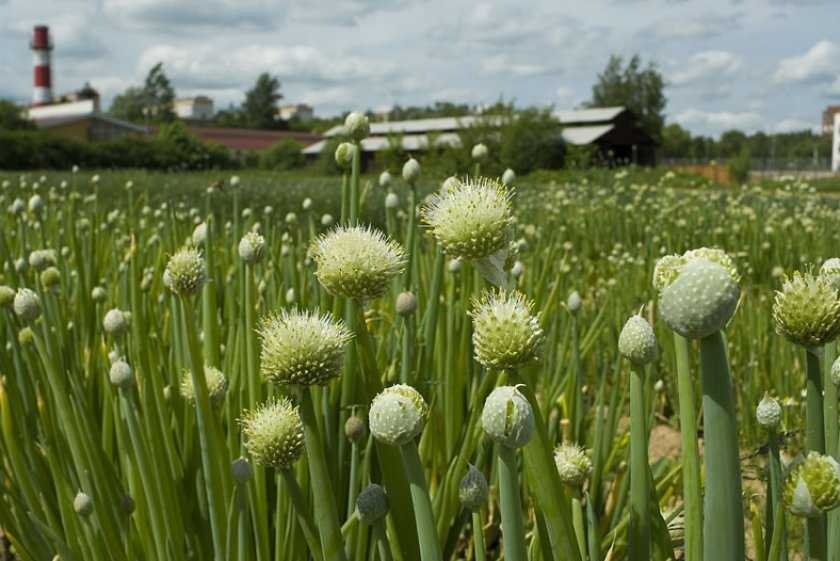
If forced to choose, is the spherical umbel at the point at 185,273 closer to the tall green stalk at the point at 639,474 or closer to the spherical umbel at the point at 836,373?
the tall green stalk at the point at 639,474

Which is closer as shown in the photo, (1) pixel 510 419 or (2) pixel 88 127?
(1) pixel 510 419

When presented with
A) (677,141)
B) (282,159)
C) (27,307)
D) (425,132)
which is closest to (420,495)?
(27,307)

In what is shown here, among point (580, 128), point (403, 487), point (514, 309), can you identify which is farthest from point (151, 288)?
point (580, 128)

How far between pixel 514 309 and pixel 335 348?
6.7 inches

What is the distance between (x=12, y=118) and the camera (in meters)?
39.6

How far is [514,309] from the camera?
2.04ft

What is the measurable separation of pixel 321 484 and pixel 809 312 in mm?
436

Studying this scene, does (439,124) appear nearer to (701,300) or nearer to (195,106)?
(701,300)

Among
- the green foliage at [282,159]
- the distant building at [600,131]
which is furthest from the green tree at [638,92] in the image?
the green foliage at [282,159]

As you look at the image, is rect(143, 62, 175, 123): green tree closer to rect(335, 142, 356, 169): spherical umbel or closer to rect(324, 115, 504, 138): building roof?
rect(324, 115, 504, 138): building roof

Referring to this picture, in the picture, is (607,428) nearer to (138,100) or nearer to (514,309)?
(514,309)

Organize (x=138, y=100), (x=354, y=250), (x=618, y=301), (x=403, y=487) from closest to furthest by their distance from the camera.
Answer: (x=354, y=250)
(x=403, y=487)
(x=618, y=301)
(x=138, y=100)

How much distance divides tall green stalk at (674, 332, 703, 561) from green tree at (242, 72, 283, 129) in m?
81.6

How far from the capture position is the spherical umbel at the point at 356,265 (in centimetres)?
73
